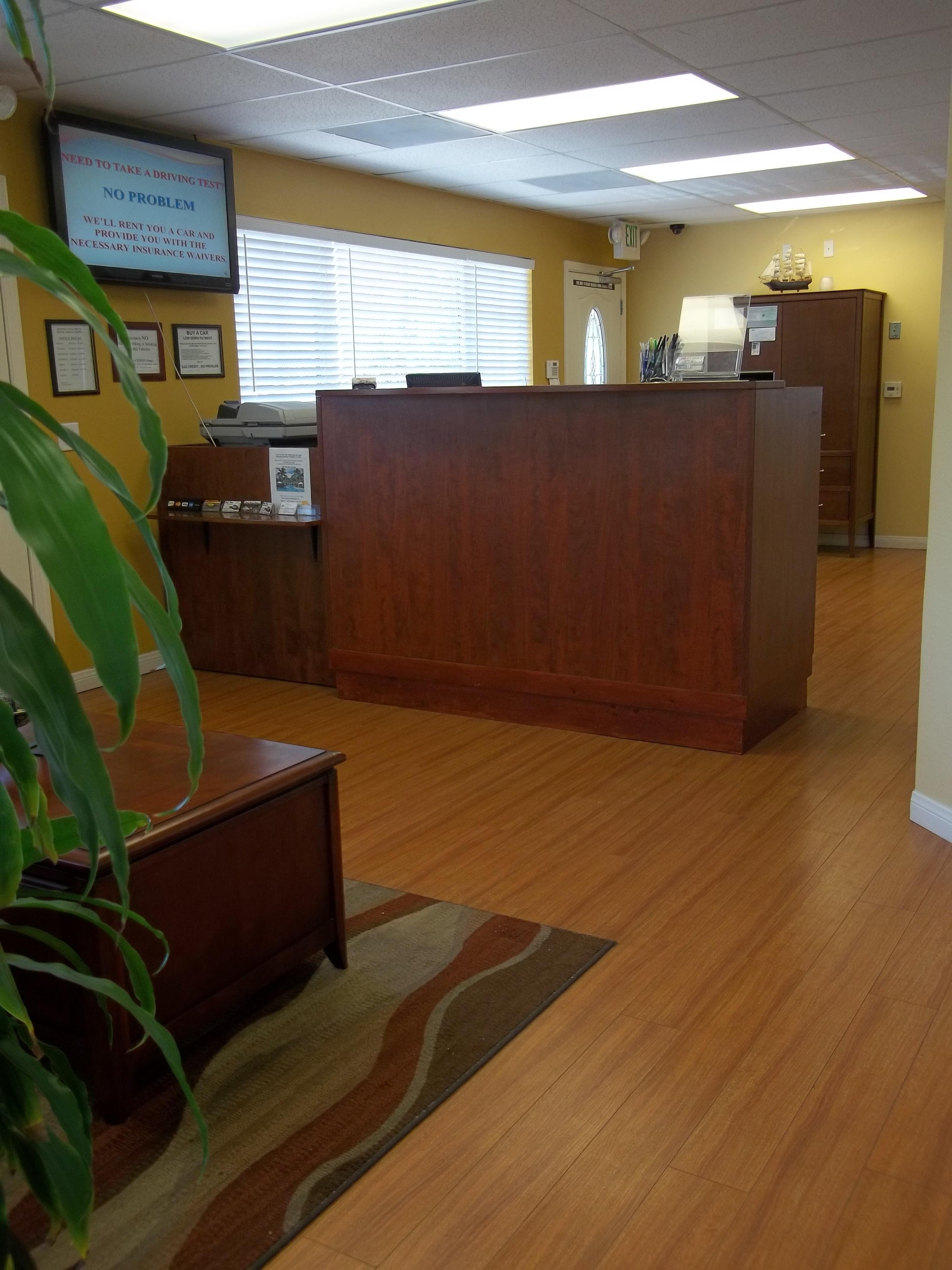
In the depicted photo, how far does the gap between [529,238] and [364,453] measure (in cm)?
399

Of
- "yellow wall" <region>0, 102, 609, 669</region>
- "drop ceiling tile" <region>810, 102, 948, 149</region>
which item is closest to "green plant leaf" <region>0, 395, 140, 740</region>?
"yellow wall" <region>0, 102, 609, 669</region>

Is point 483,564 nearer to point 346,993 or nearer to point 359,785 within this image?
point 359,785

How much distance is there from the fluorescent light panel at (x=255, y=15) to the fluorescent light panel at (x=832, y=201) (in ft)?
14.9

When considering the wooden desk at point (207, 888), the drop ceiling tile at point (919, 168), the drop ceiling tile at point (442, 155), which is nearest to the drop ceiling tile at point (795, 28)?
the drop ceiling tile at point (442, 155)

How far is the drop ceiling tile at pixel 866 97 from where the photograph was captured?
477cm

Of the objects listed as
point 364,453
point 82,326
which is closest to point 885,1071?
point 364,453

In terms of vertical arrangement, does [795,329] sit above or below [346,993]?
above

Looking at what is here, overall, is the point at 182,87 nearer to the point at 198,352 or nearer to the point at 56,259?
the point at 198,352

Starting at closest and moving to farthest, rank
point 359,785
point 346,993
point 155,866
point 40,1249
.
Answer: point 40,1249, point 155,866, point 346,993, point 359,785

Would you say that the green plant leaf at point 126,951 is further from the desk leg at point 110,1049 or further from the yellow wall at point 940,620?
the yellow wall at point 940,620

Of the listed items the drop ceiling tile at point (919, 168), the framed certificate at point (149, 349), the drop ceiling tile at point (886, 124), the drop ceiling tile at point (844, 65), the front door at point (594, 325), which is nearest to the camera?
the drop ceiling tile at point (844, 65)

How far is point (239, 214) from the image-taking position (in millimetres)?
5719

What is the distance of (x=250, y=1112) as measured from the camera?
2.01m

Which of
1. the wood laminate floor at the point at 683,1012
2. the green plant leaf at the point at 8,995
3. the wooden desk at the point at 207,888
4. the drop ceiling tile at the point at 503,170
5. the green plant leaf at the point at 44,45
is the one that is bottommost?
the wood laminate floor at the point at 683,1012
